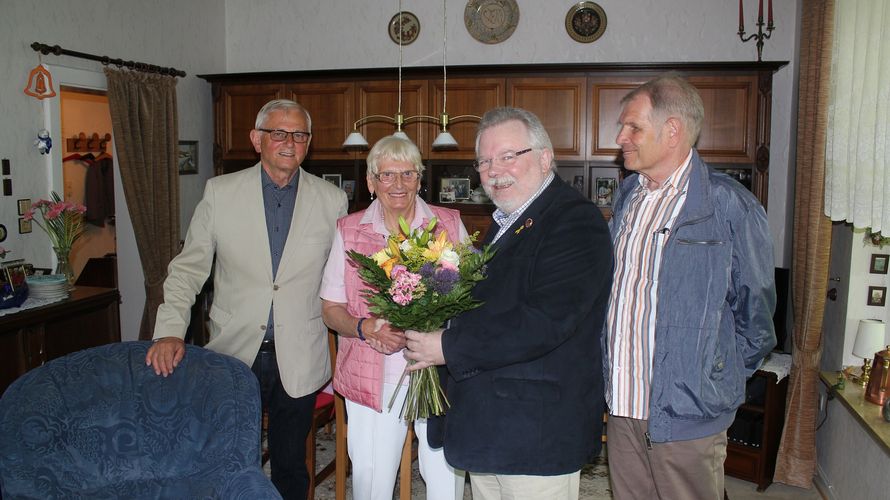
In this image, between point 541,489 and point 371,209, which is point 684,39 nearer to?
point 371,209

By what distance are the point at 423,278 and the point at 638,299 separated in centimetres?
64

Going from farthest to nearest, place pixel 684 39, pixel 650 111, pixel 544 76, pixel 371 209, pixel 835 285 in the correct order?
pixel 684 39 → pixel 544 76 → pixel 835 285 → pixel 371 209 → pixel 650 111

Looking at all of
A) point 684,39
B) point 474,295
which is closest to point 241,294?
point 474,295

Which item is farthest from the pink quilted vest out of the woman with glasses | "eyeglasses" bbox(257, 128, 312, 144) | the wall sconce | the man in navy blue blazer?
the wall sconce

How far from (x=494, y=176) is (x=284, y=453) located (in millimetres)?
1390

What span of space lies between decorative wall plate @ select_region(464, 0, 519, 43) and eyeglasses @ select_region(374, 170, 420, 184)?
3749mm

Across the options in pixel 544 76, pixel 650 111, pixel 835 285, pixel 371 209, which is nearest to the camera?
pixel 650 111

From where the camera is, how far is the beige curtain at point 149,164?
4.80m

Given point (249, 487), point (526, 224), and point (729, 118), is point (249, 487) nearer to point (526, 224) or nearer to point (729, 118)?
point (526, 224)

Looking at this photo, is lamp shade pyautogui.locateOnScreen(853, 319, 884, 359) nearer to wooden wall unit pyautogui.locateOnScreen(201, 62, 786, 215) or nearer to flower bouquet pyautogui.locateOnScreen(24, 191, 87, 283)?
wooden wall unit pyautogui.locateOnScreen(201, 62, 786, 215)

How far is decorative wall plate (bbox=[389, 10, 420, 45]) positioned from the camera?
5.86 meters

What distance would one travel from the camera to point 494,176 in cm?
179

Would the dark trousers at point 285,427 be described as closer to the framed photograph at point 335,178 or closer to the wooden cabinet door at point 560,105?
the wooden cabinet door at point 560,105

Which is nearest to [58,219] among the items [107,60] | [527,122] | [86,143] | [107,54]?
[107,60]
